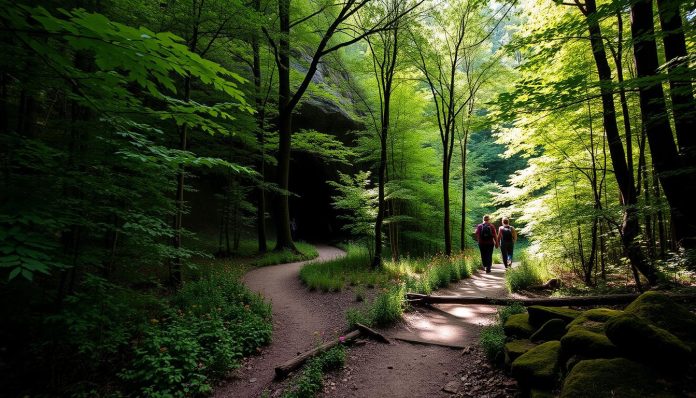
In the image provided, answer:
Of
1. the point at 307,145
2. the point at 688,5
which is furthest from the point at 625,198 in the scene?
the point at 307,145

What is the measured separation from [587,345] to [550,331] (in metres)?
0.83

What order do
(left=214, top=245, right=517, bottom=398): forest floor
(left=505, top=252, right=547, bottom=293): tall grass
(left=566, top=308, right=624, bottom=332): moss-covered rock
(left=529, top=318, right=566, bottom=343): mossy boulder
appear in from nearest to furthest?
1. (left=566, top=308, right=624, bottom=332): moss-covered rock
2. (left=529, top=318, right=566, bottom=343): mossy boulder
3. (left=214, top=245, right=517, bottom=398): forest floor
4. (left=505, top=252, right=547, bottom=293): tall grass

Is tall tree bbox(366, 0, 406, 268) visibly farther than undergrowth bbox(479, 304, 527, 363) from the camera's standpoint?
Yes

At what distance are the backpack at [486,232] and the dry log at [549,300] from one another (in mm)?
4755

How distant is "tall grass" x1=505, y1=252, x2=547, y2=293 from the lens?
323 inches

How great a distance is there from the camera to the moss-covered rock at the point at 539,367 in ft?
9.87

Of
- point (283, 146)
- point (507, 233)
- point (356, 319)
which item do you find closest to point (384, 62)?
point (283, 146)

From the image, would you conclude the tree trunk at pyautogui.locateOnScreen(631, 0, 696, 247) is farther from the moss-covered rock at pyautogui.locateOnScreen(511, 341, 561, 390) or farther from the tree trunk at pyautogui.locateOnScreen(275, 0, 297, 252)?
the tree trunk at pyautogui.locateOnScreen(275, 0, 297, 252)

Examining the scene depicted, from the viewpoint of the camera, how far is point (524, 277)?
27.6 ft

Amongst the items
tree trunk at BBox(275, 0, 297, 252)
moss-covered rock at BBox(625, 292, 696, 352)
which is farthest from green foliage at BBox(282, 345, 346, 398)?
tree trunk at BBox(275, 0, 297, 252)

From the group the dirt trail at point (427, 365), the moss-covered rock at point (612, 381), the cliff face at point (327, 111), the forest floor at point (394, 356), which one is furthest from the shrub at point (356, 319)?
the cliff face at point (327, 111)

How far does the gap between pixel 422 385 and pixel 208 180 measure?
18081 mm

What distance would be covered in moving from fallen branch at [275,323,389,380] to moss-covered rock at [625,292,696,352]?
357 cm

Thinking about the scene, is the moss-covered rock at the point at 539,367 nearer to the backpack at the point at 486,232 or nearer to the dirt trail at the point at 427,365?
the dirt trail at the point at 427,365
